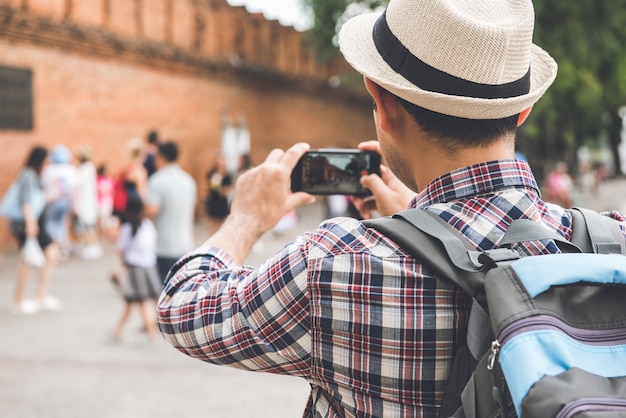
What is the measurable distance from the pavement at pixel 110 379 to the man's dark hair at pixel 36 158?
1.74 metres

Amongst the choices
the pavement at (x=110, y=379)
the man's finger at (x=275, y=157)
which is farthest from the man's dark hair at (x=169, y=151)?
the man's finger at (x=275, y=157)

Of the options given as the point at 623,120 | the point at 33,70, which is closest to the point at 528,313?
the point at 33,70

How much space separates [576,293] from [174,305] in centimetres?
80

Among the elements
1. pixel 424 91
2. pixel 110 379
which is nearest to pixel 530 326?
pixel 424 91

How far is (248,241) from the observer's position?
5.38 feet

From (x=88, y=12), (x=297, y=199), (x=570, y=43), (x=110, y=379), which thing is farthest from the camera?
(x=88, y=12)

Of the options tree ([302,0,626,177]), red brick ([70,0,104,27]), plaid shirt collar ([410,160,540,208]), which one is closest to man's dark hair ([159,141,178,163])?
plaid shirt collar ([410,160,540,208])

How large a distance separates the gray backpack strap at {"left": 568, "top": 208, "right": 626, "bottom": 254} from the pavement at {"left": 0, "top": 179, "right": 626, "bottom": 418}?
388cm

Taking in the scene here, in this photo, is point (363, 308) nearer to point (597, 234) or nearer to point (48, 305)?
point (597, 234)

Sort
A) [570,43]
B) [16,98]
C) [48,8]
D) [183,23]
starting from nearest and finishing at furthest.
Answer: [16,98]
[48,8]
[570,43]
[183,23]

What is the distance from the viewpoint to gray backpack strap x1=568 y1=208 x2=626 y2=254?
53.4 inches

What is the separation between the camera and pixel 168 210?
21.5ft

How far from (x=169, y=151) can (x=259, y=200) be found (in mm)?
5142

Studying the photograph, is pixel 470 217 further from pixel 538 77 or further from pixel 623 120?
pixel 623 120
